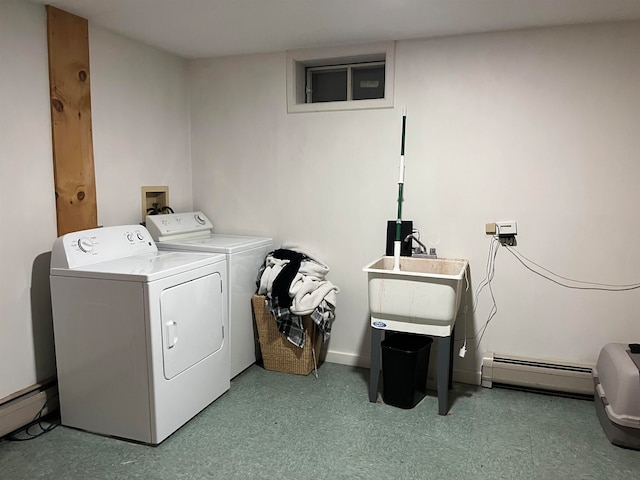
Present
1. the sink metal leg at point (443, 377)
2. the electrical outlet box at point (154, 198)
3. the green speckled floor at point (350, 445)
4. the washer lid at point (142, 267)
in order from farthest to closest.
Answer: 1. the electrical outlet box at point (154, 198)
2. the sink metal leg at point (443, 377)
3. the washer lid at point (142, 267)
4. the green speckled floor at point (350, 445)

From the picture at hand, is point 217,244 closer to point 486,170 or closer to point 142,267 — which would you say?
point 142,267

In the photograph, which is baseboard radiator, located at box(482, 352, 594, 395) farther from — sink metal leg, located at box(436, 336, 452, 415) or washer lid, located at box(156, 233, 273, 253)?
washer lid, located at box(156, 233, 273, 253)

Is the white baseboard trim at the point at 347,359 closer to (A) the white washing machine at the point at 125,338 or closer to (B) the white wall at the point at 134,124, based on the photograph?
(A) the white washing machine at the point at 125,338

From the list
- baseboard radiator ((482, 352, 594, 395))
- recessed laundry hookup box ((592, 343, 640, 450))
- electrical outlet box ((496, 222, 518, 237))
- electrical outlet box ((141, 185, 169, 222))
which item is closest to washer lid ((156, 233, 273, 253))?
electrical outlet box ((141, 185, 169, 222))

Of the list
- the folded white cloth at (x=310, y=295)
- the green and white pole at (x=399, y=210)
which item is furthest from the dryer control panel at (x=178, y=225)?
the green and white pole at (x=399, y=210)

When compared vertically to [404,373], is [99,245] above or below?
above

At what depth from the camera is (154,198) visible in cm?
322

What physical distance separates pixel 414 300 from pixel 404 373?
0.45 metres

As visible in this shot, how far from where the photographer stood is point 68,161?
8.12 feet

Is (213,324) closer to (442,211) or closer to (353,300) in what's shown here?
(353,300)

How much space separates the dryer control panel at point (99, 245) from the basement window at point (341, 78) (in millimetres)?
1351

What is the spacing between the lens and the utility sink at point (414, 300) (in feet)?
7.83

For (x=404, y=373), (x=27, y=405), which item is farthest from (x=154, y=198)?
(x=404, y=373)

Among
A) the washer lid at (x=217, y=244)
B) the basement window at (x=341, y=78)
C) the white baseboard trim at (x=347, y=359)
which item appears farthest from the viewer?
the white baseboard trim at (x=347, y=359)
